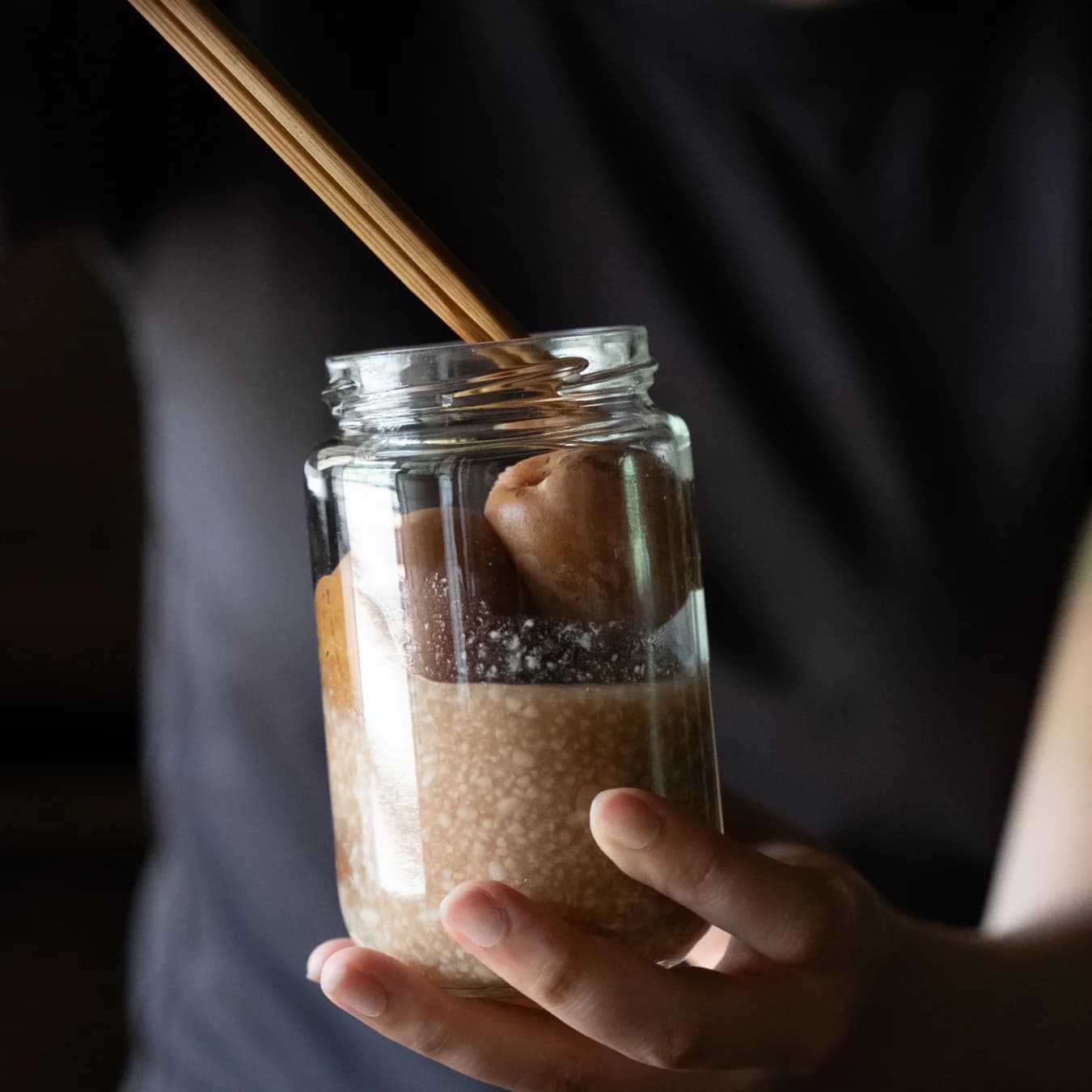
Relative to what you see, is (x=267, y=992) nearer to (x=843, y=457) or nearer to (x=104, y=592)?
(x=843, y=457)

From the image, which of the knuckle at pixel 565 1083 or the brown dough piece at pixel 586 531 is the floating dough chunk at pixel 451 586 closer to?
the brown dough piece at pixel 586 531

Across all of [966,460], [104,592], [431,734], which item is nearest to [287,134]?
[431,734]

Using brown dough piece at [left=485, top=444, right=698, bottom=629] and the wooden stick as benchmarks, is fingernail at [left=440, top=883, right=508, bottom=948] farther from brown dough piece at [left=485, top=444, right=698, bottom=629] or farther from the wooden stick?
the wooden stick

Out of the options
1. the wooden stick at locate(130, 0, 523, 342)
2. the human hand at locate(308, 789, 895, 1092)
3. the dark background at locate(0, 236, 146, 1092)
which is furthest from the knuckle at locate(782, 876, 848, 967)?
the dark background at locate(0, 236, 146, 1092)

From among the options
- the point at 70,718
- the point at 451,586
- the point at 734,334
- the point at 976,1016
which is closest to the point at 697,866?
the point at 451,586

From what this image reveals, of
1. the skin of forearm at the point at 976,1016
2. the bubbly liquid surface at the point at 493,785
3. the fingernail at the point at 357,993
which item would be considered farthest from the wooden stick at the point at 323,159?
the skin of forearm at the point at 976,1016
